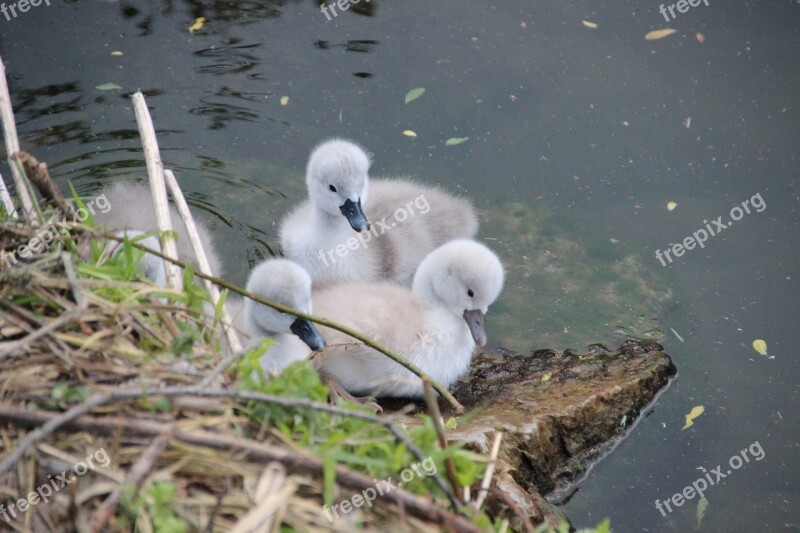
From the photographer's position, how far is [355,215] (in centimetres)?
434

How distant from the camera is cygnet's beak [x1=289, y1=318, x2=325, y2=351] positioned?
3730mm

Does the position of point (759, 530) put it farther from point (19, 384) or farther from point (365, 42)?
point (365, 42)

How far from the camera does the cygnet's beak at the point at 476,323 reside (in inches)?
159

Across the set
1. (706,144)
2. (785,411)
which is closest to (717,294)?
(785,411)

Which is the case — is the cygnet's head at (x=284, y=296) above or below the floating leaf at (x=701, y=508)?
above

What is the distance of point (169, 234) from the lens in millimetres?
3398

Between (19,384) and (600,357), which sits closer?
(19,384)

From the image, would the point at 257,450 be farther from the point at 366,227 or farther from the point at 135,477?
the point at 366,227

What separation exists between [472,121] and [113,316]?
3.10 meters

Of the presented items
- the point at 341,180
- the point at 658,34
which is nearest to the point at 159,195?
the point at 341,180

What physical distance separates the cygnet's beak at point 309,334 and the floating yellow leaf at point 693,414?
163 cm

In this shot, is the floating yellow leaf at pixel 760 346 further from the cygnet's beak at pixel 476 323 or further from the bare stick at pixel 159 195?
the bare stick at pixel 159 195

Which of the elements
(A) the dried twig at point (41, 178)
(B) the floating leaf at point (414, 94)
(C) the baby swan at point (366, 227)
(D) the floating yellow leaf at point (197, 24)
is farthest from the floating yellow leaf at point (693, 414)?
(D) the floating yellow leaf at point (197, 24)

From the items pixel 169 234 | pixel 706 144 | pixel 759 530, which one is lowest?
pixel 759 530
